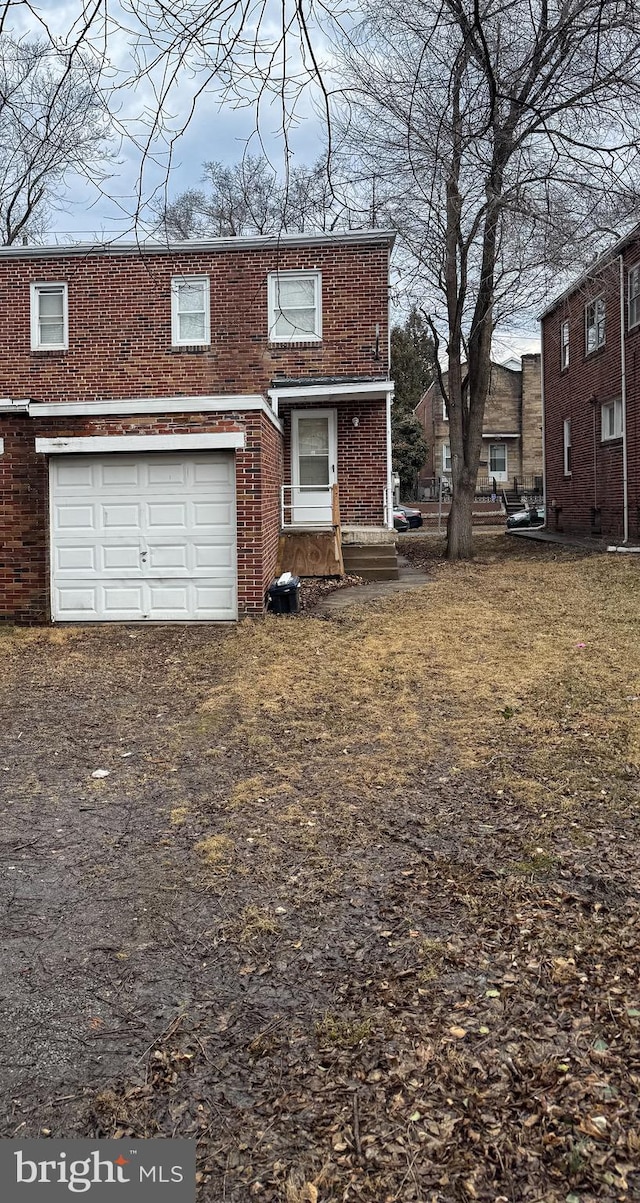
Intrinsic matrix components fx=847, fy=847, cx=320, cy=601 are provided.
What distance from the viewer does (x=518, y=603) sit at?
12.4 meters

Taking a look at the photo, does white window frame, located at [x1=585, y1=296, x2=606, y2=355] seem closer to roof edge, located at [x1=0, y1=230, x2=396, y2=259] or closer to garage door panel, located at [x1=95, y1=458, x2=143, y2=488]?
→ roof edge, located at [x1=0, y1=230, x2=396, y2=259]

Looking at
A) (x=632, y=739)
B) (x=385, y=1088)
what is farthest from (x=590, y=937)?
(x=632, y=739)

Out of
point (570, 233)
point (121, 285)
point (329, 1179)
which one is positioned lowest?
point (329, 1179)

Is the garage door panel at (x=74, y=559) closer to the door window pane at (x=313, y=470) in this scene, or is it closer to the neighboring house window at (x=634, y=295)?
the door window pane at (x=313, y=470)

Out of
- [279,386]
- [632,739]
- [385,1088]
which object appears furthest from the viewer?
[279,386]

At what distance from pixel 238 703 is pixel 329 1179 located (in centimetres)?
529

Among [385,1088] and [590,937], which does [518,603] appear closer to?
[590,937]

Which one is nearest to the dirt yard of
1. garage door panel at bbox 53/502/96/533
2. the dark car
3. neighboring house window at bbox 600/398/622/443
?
garage door panel at bbox 53/502/96/533

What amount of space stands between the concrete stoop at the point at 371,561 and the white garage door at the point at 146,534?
4571 mm

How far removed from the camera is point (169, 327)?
57.4 ft

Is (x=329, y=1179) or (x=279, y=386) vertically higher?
(x=279, y=386)

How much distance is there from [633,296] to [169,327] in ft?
33.0

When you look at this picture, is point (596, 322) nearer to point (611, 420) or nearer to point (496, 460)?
point (611, 420)

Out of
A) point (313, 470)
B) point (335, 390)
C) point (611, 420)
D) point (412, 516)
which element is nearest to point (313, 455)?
point (313, 470)
